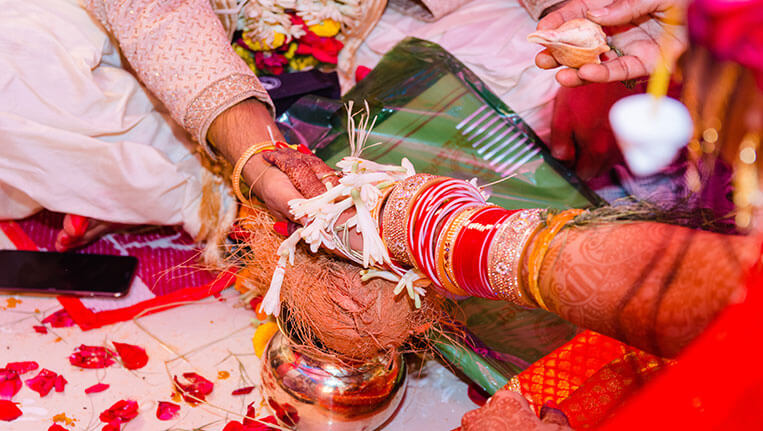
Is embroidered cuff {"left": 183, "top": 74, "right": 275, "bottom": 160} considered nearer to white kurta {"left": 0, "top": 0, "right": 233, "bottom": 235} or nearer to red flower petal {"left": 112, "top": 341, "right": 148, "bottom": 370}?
white kurta {"left": 0, "top": 0, "right": 233, "bottom": 235}

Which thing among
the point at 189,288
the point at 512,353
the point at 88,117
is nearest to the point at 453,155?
the point at 512,353

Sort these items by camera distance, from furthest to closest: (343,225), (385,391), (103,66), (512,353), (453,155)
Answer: (103,66) < (453,155) < (512,353) < (385,391) < (343,225)

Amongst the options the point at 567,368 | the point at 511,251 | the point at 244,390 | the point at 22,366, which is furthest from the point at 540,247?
the point at 22,366

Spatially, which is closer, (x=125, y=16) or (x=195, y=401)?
(x=195, y=401)

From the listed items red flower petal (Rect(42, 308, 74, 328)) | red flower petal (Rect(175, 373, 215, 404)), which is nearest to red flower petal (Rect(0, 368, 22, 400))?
red flower petal (Rect(42, 308, 74, 328))

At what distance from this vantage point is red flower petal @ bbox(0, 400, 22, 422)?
3.28 ft

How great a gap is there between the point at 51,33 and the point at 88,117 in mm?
181

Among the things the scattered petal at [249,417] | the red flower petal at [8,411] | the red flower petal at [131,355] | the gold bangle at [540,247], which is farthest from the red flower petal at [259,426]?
the gold bangle at [540,247]

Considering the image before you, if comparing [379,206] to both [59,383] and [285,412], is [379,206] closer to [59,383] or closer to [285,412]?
[285,412]

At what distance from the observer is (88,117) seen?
1.32 meters

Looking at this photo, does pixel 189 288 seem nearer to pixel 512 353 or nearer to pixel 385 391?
pixel 385 391

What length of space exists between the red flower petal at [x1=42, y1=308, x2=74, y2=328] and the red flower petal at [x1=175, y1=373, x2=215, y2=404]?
264 mm

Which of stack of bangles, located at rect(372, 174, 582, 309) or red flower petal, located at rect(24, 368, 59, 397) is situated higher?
stack of bangles, located at rect(372, 174, 582, 309)

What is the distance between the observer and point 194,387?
1.12 meters
